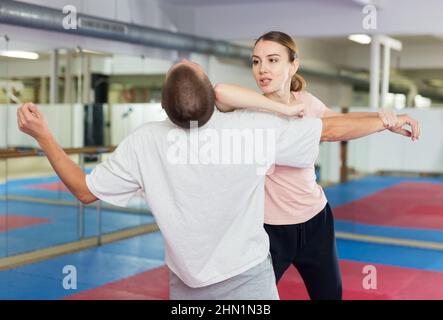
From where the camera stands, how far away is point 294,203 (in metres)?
2.39

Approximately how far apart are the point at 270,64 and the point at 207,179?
73 cm

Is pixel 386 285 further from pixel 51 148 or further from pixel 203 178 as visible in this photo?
pixel 51 148

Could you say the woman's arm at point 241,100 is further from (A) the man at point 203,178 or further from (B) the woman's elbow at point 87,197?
(B) the woman's elbow at point 87,197

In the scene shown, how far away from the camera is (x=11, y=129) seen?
6.03m

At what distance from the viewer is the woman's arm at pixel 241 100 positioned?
163 centimetres

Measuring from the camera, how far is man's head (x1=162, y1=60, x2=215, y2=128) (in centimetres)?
144

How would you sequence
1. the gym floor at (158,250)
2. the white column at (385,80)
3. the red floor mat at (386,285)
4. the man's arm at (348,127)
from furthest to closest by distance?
the white column at (385,80), the gym floor at (158,250), the red floor mat at (386,285), the man's arm at (348,127)

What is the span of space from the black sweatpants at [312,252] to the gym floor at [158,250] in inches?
79.4

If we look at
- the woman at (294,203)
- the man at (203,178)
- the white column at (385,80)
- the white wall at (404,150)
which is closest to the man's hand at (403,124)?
the man at (203,178)

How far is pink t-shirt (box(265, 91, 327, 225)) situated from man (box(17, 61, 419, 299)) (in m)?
0.71

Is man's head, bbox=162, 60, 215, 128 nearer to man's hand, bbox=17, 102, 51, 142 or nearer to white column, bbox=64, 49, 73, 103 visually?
man's hand, bbox=17, 102, 51, 142

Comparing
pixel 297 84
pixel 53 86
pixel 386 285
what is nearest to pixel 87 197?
pixel 297 84

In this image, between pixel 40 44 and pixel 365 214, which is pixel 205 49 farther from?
pixel 365 214
